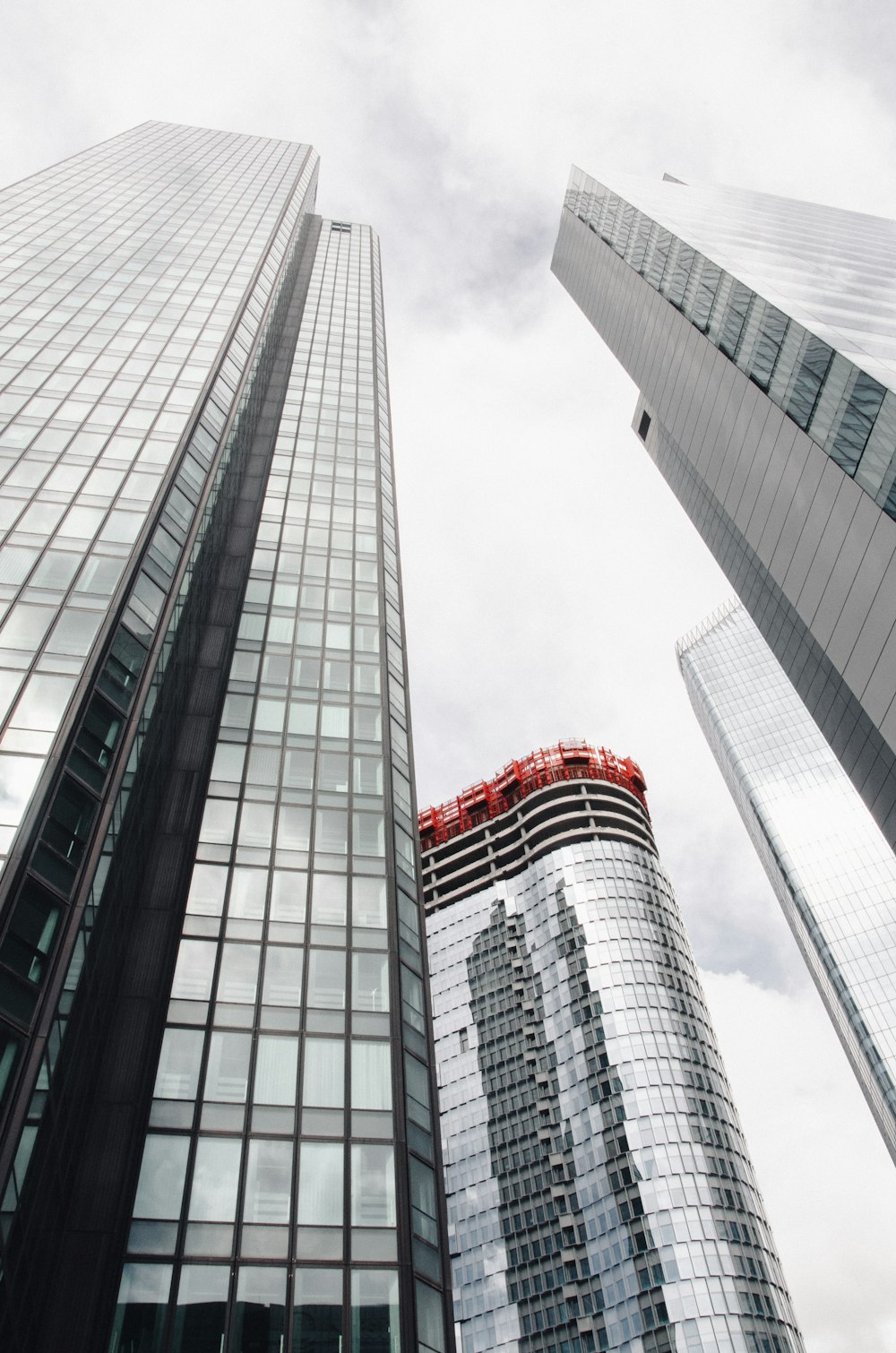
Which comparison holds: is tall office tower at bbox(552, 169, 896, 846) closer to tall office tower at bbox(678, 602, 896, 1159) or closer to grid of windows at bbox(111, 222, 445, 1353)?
grid of windows at bbox(111, 222, 445, 1353)

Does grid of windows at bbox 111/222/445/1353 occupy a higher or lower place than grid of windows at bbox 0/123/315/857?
lower

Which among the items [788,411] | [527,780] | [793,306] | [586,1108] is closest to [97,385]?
[793,306]

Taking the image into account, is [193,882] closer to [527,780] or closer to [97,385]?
[97,385]

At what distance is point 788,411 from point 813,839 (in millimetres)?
108028

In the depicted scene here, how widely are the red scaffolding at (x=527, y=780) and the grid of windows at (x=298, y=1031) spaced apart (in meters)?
87.9

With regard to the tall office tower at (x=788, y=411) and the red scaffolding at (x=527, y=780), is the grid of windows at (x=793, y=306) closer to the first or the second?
the tall office tower at (x=788, y=411)

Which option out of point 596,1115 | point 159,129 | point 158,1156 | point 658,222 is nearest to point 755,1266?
point 596,1115

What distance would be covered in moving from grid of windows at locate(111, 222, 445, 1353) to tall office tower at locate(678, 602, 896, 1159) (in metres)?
83.6

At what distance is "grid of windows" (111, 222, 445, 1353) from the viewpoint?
69.8ft

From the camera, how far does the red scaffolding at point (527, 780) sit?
13150cm

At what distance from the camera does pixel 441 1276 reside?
23734 millimetres

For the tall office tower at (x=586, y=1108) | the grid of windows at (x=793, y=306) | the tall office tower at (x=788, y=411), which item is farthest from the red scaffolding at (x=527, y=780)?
the grid of windows at (x=793, y=306)

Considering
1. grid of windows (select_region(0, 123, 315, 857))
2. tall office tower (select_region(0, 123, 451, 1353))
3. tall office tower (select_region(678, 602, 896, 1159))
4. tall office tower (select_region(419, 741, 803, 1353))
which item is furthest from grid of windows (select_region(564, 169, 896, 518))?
tall office tower (select_region(419, 741, 803, 1353))

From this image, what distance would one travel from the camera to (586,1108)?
92.0 metres
